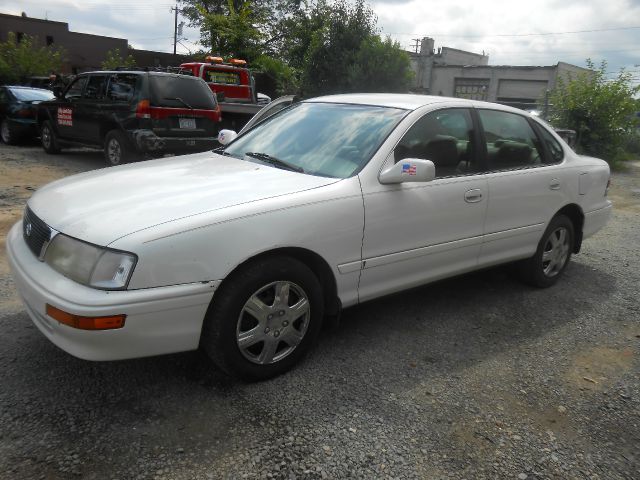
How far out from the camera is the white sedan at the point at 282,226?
2496 mm

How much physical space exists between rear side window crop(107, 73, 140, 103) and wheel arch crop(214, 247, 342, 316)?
22.4 feet

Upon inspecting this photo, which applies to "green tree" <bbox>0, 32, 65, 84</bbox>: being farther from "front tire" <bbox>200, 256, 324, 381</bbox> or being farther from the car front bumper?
"front tire" <bbox>200, 256, 324, 381</bbox>

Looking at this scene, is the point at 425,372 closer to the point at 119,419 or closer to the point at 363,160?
the point at 363,160

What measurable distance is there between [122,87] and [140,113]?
2.55ft

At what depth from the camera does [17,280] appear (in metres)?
2.90

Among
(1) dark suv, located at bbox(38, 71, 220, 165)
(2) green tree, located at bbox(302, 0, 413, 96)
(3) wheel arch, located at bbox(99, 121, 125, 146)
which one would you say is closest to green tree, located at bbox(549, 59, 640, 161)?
(2) green tree, located at bbox(302, 0, 413, 96)

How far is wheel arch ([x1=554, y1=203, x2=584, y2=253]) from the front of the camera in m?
4.71

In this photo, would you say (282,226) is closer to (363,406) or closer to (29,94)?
(363,406)

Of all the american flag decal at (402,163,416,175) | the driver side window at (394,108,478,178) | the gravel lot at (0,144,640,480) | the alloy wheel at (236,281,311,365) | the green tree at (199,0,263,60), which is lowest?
Answer: the gravel lot at (0,144,640,480)

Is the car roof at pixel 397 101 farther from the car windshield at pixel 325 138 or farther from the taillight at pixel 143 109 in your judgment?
the taillight at pixel 143 109

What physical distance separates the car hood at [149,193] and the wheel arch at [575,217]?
2.56 m

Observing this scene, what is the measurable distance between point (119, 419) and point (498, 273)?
3.69 metres

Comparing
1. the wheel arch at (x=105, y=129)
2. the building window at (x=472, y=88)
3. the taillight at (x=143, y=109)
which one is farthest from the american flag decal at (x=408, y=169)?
the building window at (x=472, y=88)

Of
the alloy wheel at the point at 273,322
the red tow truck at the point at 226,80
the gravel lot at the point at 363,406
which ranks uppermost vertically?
the red tow truck at the point at 226,80
